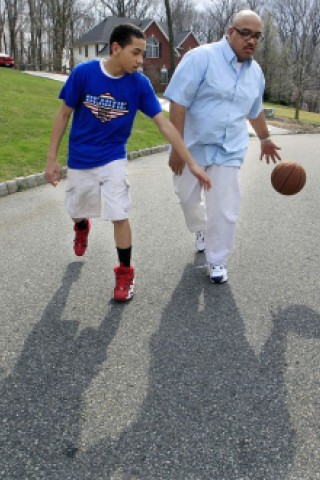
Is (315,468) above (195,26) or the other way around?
the other way around

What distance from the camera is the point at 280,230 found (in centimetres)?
586

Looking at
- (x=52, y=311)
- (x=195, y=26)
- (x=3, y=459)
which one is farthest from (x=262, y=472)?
(x=195, y=26)

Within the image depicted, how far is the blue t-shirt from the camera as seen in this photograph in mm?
3539

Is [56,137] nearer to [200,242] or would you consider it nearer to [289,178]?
[200,242]

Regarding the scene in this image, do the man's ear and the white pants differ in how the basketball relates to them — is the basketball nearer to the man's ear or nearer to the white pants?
the white pants

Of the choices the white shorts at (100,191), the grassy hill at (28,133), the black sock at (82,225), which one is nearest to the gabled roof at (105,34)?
the grassy hill at (28,133)

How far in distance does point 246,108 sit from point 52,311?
2171 mm

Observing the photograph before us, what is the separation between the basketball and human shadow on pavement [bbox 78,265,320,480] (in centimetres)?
147

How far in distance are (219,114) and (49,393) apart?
2.38 meters

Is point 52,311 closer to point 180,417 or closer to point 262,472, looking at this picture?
point 180,417

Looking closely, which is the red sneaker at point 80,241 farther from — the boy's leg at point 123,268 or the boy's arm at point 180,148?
the boy's arm at point 180,148

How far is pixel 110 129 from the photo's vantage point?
12.2 feet

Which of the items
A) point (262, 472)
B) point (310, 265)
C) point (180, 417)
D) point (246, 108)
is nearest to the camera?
point (262, 472)

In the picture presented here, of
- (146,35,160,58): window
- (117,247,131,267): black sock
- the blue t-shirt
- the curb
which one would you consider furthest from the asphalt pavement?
(146,35,160,58): window
